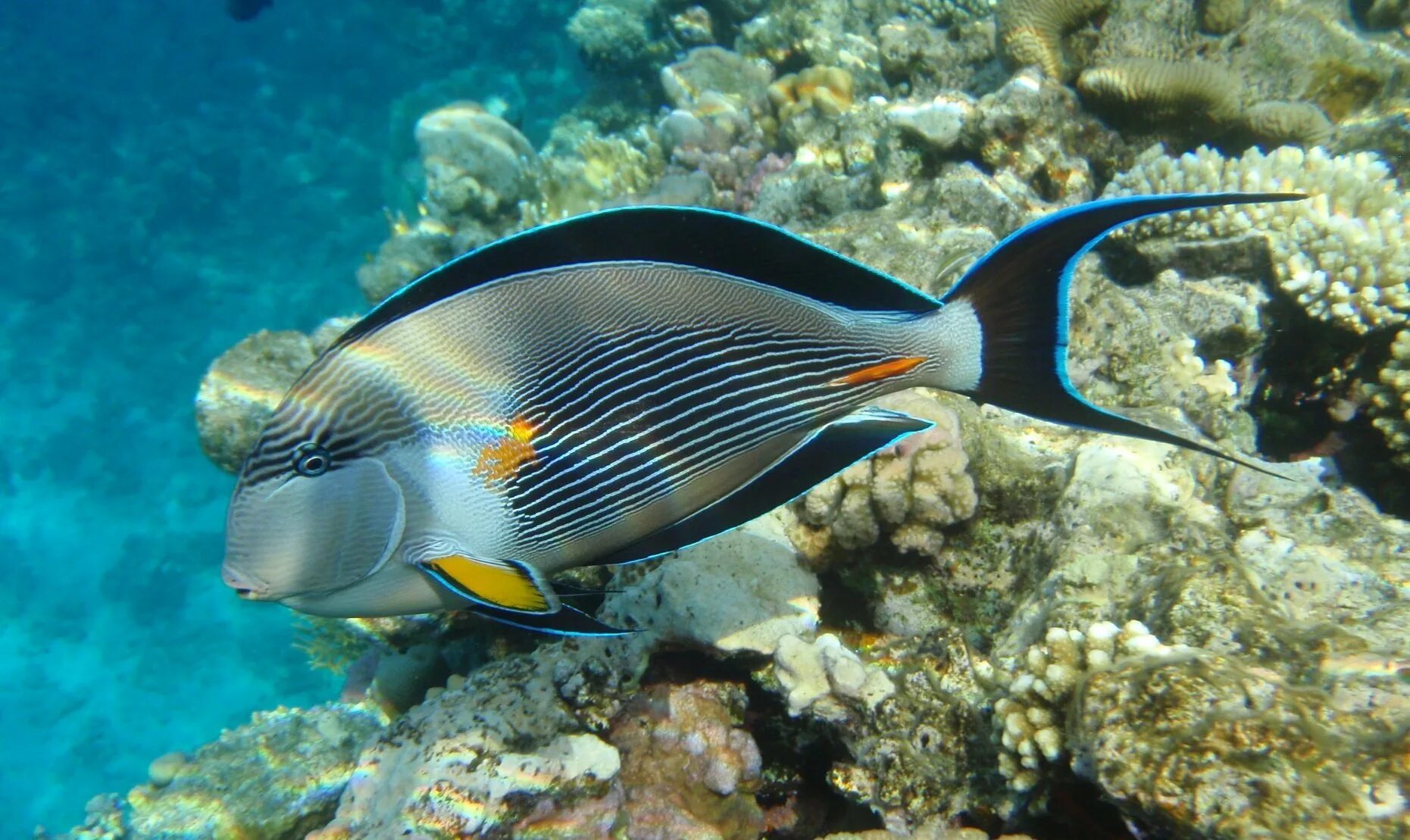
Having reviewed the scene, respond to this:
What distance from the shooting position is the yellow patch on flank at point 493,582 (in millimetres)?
1339

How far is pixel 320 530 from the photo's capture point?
130cm

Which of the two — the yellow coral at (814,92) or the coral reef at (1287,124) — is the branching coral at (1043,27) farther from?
the yellow coral at (814,92)

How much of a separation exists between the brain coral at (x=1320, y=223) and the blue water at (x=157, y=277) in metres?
11.7

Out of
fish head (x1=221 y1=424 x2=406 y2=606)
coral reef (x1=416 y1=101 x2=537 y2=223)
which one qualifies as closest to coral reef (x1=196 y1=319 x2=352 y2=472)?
coral reef (x1=416 y1=101 x2=537 y2=223)

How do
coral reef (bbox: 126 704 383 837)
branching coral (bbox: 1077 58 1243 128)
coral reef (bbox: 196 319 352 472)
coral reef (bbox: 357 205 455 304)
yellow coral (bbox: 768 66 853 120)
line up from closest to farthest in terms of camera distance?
coral reef (bbox: 126 704 383 837)
branching coral (bbox: 1077 58 1243 128)
coral reef (bbox: 196 319 352 472)
yellow coral (bbox: 768 66 853 120)
coral reef (bbox: 357 205 455 304)

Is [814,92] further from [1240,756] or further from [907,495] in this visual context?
[1240,756]

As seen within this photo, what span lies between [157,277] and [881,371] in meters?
18.5

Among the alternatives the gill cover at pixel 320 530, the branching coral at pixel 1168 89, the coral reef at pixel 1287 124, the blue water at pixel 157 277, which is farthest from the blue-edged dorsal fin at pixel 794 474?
the blue water at pixel 157 277

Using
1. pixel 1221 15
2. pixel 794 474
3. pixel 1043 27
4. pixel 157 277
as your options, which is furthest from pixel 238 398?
pixel 157 277

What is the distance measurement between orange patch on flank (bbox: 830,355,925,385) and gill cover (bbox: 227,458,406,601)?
908mm

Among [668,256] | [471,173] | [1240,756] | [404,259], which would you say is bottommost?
[404,259]

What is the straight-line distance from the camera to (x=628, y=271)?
139 cm

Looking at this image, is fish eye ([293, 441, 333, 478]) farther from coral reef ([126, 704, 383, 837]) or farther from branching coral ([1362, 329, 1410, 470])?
branching coral ([1362, 329, 1410, 470])

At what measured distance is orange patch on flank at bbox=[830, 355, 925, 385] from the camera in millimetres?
1391
